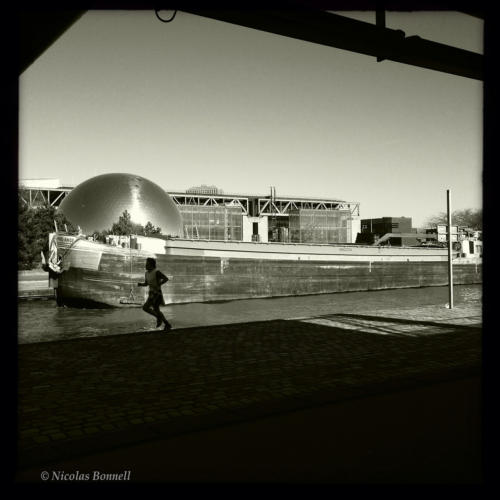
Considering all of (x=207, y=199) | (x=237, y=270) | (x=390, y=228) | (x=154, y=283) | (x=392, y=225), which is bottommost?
(x=237, y=270)

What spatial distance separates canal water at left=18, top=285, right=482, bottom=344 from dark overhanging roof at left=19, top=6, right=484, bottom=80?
35.8 feet

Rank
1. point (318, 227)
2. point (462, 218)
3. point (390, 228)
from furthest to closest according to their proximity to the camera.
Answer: point (462, 218) → point (390, 228) → point (318, 227)

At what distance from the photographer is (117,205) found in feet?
206

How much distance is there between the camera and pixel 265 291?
93.7 ft

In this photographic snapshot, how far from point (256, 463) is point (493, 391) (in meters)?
2.18

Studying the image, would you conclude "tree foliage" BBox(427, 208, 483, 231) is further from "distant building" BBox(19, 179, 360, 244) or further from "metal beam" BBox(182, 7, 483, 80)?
"metal beam" BBox(182, 7, 483, 80)

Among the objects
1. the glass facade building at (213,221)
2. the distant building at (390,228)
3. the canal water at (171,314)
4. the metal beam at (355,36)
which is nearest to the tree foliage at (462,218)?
the distant building at (390,228)

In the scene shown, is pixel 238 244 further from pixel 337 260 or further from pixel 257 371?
pixel 257 371

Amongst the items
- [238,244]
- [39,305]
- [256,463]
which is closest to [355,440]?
[256,463]

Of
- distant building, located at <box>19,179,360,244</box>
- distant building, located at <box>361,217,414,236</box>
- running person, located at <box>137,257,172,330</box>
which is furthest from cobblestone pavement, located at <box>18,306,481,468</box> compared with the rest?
distant building, located at <box>361,217,414,236</box>

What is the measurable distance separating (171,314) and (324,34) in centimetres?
1637

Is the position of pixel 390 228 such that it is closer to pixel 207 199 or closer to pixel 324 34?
pixel 207 199

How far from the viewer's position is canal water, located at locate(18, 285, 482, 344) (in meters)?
15.7

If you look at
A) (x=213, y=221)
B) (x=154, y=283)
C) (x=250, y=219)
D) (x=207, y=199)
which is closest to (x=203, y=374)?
(x=154, y=283)
